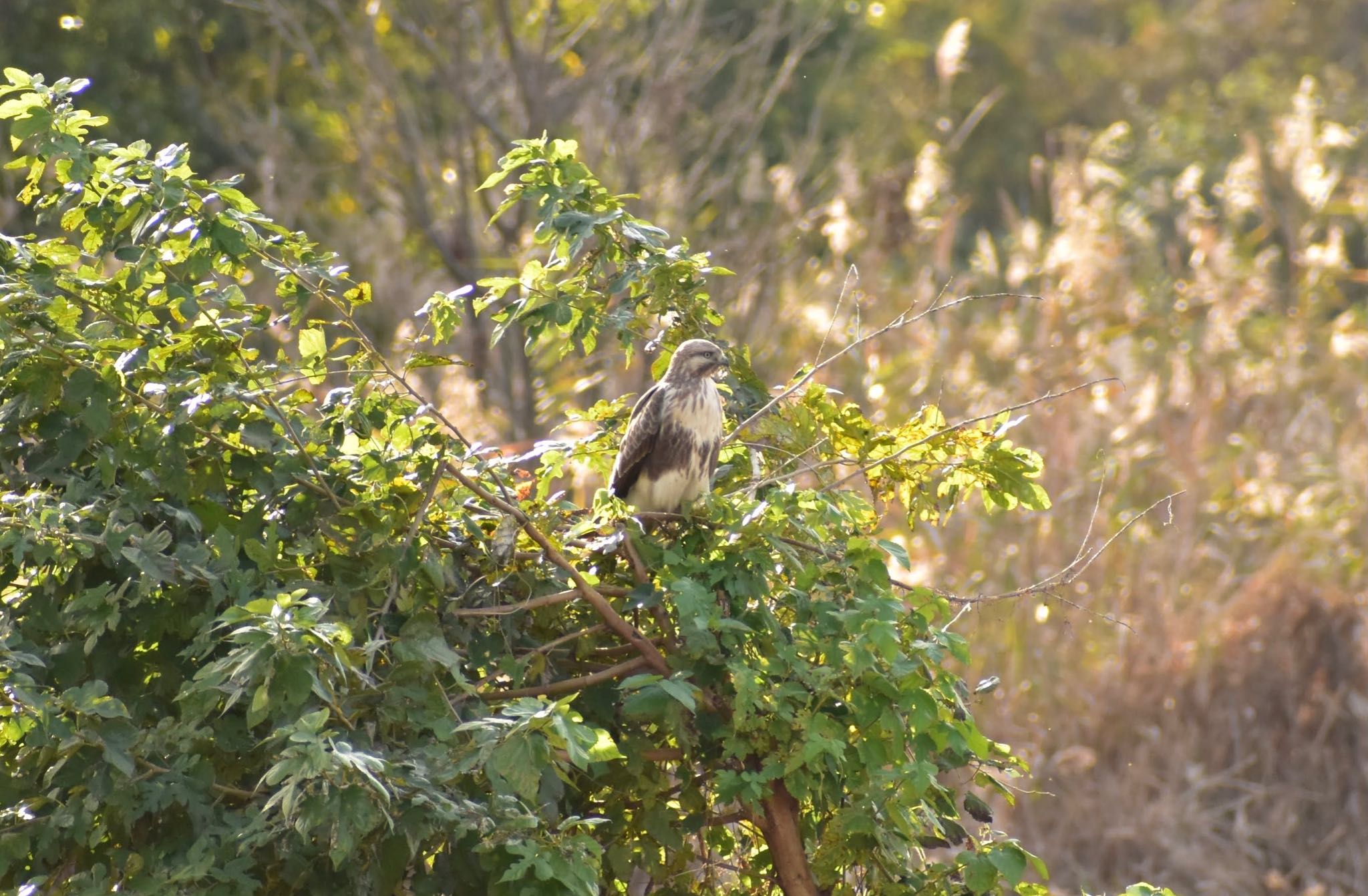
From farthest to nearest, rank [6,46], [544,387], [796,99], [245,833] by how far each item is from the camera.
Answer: [796,99], [6,46], [544,387], [245,833]

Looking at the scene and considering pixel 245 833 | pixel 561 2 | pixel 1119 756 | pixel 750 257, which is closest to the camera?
pixel 245 833

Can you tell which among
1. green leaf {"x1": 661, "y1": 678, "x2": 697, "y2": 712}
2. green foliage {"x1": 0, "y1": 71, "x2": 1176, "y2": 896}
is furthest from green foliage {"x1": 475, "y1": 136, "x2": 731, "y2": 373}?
green leaf {"x1": 661, "y1": 678, "x2": 697, "y2": 712}

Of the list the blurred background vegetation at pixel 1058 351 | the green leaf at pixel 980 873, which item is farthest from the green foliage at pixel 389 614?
the blurred background vegetation at pixel 1058 351

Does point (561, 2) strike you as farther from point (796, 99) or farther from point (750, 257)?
point (796, 99)

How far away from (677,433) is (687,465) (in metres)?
0.08

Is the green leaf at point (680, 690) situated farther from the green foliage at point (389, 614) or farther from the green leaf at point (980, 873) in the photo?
the green leaf at point (980, 873)

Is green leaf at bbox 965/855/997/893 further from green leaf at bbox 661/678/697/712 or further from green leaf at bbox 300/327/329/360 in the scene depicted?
green leaf at bbox 300/327/329/360

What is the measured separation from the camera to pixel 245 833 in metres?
1.85

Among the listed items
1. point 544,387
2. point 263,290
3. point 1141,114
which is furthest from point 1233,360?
point 1141,114

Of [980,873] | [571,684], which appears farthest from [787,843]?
[571,684]

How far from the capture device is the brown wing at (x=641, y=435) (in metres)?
3.00

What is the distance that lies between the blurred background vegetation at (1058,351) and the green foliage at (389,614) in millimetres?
1838

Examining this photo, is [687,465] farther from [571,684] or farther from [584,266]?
[571,684]

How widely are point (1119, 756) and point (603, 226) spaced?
147 inches
